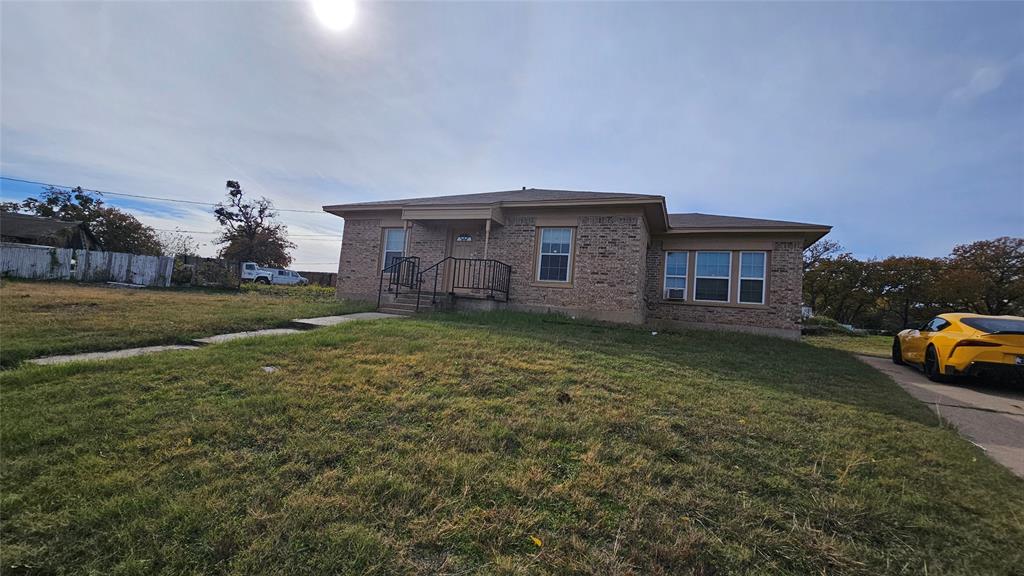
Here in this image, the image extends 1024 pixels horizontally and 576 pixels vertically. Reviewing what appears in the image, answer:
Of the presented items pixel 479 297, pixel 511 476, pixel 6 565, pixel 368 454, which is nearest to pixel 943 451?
pixel 511 476

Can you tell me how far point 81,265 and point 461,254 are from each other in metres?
16.6

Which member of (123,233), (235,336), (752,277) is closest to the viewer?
(235,336)

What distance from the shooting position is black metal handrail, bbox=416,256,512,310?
36.4ft

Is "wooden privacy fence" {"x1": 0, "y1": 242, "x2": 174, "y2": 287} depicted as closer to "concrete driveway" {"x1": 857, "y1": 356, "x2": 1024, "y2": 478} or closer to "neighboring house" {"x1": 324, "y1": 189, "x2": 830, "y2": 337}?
"neighboring house" {"x1": 324, "y1": 189, "x2": 830, "y2": 337}

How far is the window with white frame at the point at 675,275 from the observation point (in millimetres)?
11984

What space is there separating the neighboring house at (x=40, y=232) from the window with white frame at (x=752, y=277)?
33708 millimetres

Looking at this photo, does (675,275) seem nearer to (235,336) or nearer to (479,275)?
(479,275)

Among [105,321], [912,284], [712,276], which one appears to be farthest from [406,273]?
[912,284]

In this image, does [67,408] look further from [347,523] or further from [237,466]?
[347,523]

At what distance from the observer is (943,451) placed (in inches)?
128

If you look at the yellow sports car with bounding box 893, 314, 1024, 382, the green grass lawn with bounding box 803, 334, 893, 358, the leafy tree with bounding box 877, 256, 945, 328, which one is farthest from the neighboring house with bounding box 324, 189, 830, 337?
the leafy tree with bounding box 877, 256, 945, 328

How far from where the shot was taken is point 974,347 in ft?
20.4

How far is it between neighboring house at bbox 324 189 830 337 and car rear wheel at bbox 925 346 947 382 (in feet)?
11.2

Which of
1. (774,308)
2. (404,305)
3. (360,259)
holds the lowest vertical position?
(404,305)
